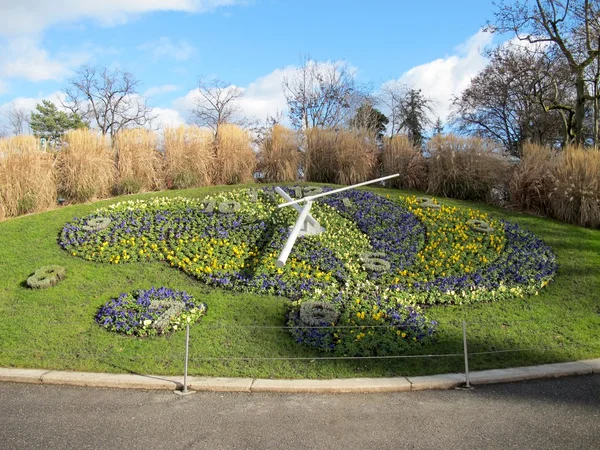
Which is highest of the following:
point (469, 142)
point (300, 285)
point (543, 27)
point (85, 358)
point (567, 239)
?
point (543, 27)

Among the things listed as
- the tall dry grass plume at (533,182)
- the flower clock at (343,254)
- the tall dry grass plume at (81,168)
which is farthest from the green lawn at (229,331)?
the tall dry grass plume at (533,182)

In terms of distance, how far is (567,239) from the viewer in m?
9.93

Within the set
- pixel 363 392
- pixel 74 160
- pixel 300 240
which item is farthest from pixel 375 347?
pixel 74 160

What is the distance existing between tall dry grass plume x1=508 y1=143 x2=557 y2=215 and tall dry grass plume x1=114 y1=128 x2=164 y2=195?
9.54 meters

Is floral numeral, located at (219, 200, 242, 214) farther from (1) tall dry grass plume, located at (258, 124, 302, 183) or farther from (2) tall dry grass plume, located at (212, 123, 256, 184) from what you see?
(1) tall dry grass plume, located at (258, 124, 302, 183)

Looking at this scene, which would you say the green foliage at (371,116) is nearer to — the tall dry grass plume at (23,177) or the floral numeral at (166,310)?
the tall dry grass plume at (23,177)

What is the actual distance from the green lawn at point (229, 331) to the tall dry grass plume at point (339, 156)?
631 centimetres

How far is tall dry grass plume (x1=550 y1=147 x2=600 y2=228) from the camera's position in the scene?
1070 centimetres

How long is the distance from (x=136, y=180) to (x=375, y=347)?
28.9ft

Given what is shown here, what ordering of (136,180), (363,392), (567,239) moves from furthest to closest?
(136,180)
(567,239)
(363,392)

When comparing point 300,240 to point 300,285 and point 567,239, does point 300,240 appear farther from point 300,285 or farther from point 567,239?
point 567,239

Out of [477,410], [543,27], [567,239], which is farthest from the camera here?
[543,27]

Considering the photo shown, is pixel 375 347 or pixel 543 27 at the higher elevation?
pixel 543 27

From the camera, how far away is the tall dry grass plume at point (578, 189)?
35.1ft
